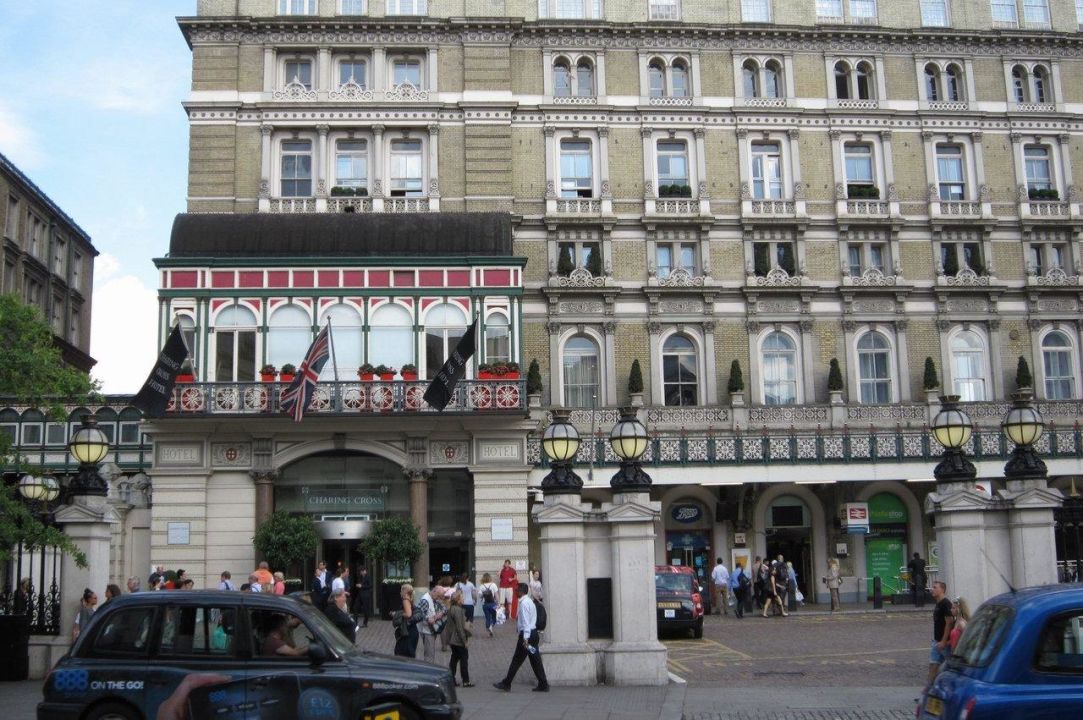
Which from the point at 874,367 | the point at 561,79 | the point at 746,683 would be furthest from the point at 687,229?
the point at 746,683

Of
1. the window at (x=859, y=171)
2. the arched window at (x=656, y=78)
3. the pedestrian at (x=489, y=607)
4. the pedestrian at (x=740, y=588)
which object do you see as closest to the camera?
the pedestrian at (x=489, y=607)

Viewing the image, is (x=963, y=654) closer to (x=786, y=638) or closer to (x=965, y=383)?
(x=786, y=638)

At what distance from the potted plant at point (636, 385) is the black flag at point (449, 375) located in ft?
27.1

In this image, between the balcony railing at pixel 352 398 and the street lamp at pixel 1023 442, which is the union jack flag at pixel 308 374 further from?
the street lamp at pixel 1023 442

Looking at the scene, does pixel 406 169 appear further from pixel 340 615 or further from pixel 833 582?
pixel 340 615

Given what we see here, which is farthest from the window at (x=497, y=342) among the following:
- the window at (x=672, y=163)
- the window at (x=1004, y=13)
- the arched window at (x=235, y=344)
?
the window at (x=1004, y=13)

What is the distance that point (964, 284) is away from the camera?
42.3 meters

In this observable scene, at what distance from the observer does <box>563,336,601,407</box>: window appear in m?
40.8

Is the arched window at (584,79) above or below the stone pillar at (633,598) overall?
above

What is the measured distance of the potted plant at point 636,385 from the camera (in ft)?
131

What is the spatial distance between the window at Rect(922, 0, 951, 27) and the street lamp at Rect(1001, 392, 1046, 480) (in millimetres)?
27867

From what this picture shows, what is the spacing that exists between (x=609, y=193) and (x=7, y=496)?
83.6 ft

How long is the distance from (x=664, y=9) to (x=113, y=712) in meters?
36.4

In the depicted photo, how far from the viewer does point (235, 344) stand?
119 ft
